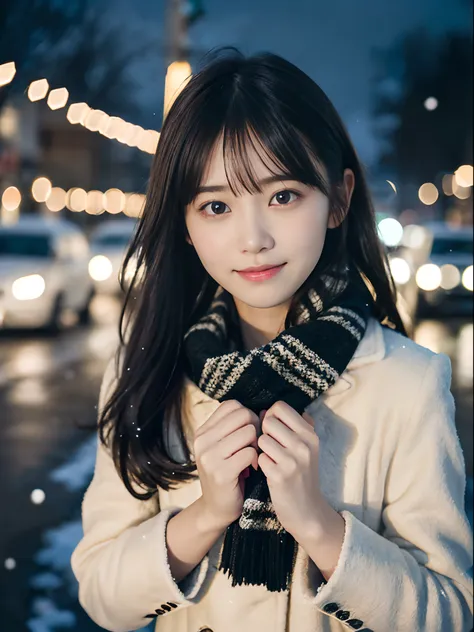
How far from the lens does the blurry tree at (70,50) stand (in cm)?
654

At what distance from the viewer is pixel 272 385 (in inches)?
63.3

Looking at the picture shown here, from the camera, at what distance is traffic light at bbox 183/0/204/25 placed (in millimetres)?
7262

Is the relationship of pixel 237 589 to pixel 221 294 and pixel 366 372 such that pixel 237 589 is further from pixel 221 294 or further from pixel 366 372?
pixel 221 294

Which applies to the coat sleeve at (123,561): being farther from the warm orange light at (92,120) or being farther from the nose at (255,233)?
the warm orange light at (92,120)

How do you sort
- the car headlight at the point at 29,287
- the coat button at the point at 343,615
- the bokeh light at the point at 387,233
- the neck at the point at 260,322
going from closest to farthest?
the coat button at the point at 343,615, the neck at the point at 260,322, the bokeh light at the point at 387,233, the car headlight at the point at 29,287

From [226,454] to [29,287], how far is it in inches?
422

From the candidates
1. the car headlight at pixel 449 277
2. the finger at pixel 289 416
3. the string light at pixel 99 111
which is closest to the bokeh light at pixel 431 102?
the car headlight at pixel 449 277

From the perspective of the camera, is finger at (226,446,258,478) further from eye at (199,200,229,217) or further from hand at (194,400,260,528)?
eye at (199,200,229,217)

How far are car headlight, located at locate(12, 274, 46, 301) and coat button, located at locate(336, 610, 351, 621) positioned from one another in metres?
10.6

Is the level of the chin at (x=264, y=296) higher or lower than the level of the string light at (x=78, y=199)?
lower

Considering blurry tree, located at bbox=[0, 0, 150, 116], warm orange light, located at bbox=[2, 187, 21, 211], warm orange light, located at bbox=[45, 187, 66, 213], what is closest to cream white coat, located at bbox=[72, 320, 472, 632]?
blurry tree, located at bbox=[0, 0, 150, 116]

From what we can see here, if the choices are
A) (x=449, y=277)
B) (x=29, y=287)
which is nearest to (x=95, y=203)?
(x=29, y=287)

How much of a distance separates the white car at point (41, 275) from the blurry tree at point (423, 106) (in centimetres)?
763

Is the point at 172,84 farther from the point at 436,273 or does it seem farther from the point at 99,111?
the point at 436,273
